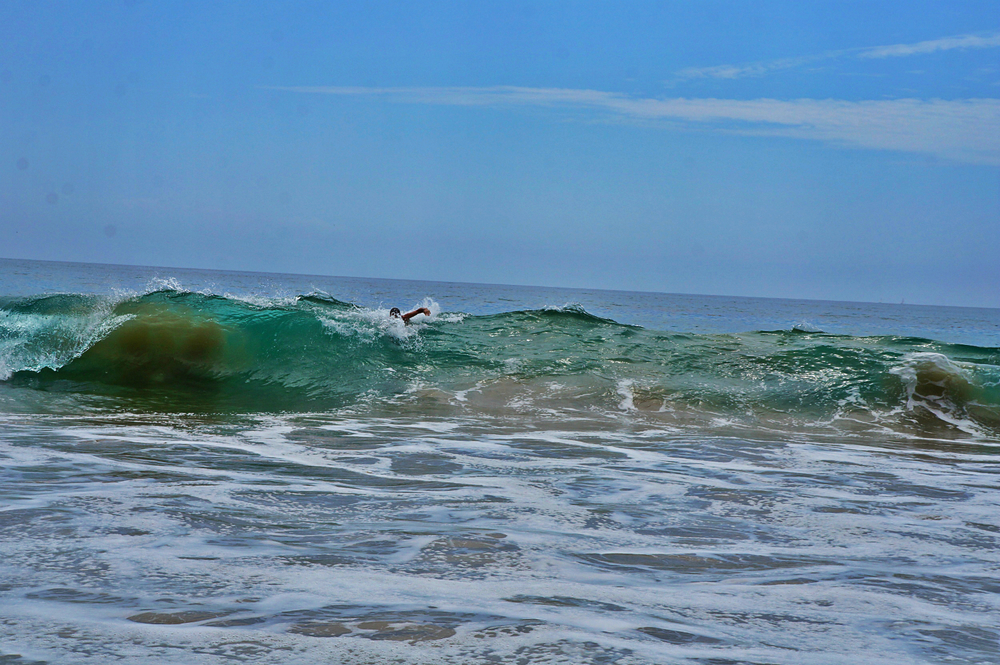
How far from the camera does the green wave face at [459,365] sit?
10367mm

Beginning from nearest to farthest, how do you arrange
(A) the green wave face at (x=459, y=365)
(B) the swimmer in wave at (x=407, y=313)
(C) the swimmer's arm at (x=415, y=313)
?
(A) the green wave face at (x=459, y=365)
(B) the swimmer in wave at (x=407, y=313)
(C) the swimmer's arm at (x=415, y=313)

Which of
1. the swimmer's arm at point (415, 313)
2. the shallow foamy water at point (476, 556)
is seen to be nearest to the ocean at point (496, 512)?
the shallow foamy water at point (476, 556)

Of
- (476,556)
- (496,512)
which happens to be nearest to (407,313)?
(496,512)

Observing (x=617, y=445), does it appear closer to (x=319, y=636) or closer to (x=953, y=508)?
(x=953, y=508)

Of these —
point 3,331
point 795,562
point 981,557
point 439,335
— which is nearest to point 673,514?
point 795,562

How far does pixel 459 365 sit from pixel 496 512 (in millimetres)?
7490

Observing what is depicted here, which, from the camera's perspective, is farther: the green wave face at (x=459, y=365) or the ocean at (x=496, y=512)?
the green wave face at (x=459, y=365)

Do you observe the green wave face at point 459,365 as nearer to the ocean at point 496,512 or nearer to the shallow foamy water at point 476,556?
the ocean at point 496,512

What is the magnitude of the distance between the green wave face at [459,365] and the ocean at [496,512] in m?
0.08

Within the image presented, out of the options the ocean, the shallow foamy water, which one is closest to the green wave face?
the ocean

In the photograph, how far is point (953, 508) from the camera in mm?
5199

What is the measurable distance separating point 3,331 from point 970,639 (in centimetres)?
1415

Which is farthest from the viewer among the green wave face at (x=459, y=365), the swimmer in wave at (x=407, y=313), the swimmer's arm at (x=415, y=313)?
the swimmer's arm at (x=415, y=313)

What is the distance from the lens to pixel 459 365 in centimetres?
1195
